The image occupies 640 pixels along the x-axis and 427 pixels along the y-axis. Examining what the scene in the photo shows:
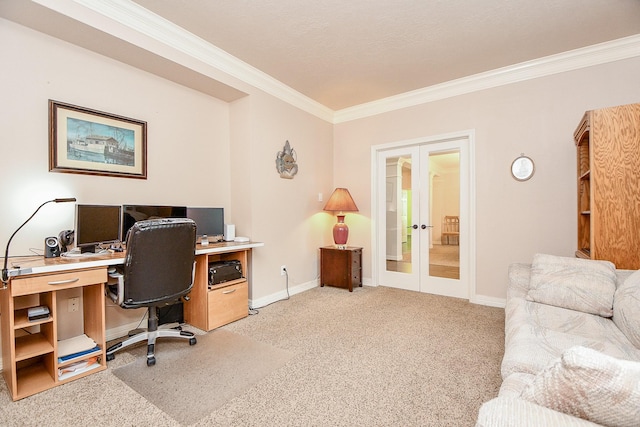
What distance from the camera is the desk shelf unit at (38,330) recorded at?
175 cm

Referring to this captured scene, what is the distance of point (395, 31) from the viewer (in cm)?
264

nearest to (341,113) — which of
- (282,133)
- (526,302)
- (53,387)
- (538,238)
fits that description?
(282,133)

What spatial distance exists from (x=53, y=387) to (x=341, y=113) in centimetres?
437

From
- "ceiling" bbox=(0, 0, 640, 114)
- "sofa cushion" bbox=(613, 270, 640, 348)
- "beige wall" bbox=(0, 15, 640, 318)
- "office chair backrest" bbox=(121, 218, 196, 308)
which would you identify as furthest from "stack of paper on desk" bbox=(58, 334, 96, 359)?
"sofa cushion" bbox=(613, 270, 640, 348)

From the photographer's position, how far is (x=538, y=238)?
321 centimetres

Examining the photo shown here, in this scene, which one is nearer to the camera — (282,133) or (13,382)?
(13,382)

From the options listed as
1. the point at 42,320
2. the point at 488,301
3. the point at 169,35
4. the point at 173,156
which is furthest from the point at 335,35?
the point at 488,301

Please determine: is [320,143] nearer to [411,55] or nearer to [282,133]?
[282,133]

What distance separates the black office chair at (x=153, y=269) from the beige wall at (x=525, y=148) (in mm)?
3208

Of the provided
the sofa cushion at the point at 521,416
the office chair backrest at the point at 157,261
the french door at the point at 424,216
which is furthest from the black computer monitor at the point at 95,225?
the french door at the point at 424,216

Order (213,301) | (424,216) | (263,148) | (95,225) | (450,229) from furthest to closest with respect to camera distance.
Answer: (424,216)
(450,229)
(263,148)
(213,301)
(95,225)

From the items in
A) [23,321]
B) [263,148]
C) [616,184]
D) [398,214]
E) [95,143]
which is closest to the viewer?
[23,321]

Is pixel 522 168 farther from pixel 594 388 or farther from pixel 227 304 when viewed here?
pixel 227 304

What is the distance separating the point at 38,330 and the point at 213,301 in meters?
1.25
